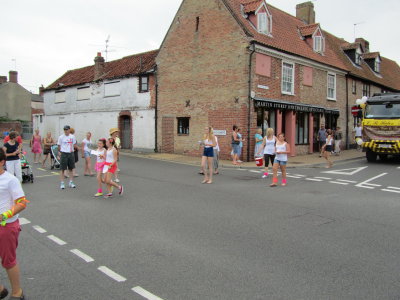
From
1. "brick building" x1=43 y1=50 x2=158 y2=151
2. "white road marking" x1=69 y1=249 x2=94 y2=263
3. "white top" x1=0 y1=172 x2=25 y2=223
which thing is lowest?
"white road marking" x1=69 y1=249 x2=94 y2=263

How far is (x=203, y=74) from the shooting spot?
19703 mm

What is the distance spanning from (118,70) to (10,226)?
2398 centimetres

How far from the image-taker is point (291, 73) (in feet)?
66.6

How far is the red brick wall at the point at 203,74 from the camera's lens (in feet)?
59.1

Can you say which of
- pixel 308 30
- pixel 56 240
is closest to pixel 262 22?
pixel 308 30

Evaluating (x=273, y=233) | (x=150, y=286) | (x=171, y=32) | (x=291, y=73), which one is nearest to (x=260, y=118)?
(x=291, y=73)

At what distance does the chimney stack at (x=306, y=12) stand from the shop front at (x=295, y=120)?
805cm

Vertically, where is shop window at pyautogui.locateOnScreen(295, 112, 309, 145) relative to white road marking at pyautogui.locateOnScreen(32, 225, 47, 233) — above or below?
above

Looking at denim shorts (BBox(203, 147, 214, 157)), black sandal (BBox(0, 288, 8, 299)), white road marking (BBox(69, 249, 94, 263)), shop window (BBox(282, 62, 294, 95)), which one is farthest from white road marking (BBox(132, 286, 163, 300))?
shop window (BBox(282, 62, 294, 95))

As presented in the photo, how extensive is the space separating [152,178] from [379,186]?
23.5ft

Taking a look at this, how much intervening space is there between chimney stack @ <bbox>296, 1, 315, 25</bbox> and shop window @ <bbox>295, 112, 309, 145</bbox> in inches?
375

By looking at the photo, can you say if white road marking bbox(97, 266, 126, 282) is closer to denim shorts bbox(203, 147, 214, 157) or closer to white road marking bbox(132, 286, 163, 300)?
white road marking bbox(132, 286, 163, 300)

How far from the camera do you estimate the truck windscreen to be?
16.3m

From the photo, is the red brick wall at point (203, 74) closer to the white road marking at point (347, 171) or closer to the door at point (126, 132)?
the door at point (126, 132)
